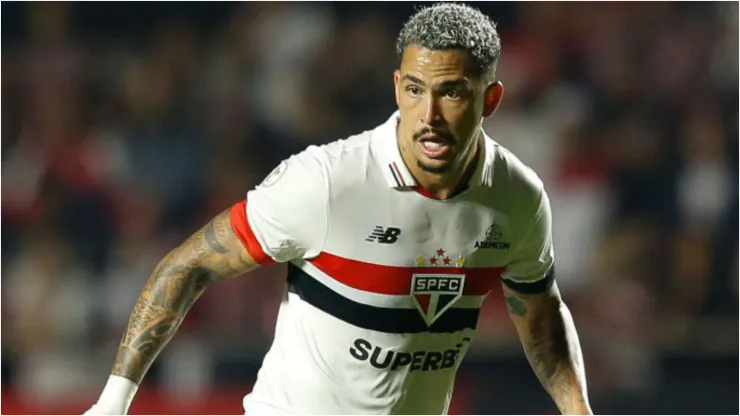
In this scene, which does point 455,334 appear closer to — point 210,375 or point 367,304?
point 367,304

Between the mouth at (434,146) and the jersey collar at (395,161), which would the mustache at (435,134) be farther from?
the jersey collar at (395,161)

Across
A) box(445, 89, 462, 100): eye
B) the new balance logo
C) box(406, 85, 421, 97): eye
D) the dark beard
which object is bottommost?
the new balance logo

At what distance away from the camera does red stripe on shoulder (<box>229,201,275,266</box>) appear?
3.44 metres

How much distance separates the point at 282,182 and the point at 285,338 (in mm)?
494

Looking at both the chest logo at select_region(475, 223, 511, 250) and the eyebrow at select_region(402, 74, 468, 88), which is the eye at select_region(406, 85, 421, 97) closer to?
the eyebrow at select_region(402, 74, 468, 88)

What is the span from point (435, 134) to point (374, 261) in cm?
41

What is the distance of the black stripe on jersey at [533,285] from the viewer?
3.77 meters

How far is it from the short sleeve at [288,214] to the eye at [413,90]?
0.31 metres

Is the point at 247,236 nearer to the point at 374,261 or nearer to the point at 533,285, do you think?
the point at 374,261

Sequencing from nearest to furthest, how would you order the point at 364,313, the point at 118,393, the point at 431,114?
the point at 431,114 → the point at 118,393 → the point at 364,313

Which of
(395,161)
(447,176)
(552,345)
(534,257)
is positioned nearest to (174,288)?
(395,161)

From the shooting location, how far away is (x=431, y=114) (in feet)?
10.7

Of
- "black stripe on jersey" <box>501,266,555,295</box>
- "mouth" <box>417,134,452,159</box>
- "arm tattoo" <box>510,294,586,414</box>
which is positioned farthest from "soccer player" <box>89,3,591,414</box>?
"arm tattoo" <box>510,294,586,414</box>

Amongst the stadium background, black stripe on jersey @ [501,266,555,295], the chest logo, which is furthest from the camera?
the stadium background
